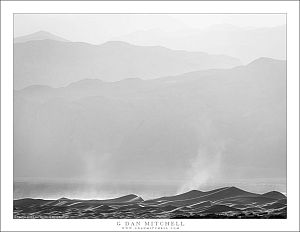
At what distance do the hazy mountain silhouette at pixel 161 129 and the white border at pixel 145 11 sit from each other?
2.4 inches

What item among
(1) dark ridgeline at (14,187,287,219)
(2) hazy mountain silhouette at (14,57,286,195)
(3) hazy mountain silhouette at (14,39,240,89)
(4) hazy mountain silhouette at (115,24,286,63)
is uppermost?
(4) hazy mountain silhouette at (115,24,286,63)

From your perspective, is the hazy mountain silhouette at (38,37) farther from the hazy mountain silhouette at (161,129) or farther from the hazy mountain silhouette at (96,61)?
the hazy mountain silhouette at (161,129)

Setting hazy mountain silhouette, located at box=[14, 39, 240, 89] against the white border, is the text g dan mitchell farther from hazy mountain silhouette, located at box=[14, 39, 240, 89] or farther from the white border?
hazy mountain silhouette, located at box=[14, 39, 240, 89]

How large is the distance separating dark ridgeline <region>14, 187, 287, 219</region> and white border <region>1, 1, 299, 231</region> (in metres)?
0.04

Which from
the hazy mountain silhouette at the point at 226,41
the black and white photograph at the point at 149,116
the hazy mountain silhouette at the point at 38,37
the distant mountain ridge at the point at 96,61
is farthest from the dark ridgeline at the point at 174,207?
the hazy mountain silhouette at the point at 38,37

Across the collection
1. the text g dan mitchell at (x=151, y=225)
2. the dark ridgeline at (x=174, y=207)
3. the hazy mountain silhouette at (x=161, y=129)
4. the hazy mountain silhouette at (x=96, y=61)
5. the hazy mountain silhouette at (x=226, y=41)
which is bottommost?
the text g dan mitchell at (x=151, y=225)

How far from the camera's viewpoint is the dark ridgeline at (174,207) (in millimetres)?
2848

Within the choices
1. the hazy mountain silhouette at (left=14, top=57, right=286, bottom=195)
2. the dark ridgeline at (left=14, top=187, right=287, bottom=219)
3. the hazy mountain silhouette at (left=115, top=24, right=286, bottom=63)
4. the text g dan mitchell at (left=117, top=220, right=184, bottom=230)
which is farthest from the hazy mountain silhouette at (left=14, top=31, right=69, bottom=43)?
the text g dan mitchell at (left=117, top=220, right=184, bottom=230)

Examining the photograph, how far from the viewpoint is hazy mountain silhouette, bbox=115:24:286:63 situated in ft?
9.49

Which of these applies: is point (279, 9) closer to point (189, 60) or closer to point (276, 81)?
point (276, 81)

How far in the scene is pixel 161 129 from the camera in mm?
2902

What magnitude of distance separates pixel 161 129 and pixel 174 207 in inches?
20.6

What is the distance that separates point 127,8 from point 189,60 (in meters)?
0.55

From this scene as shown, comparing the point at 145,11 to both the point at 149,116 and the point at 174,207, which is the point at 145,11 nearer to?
the point at 149,116
